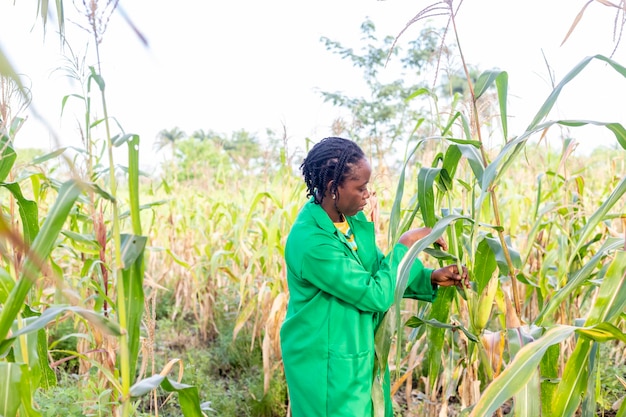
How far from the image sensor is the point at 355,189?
1.74m

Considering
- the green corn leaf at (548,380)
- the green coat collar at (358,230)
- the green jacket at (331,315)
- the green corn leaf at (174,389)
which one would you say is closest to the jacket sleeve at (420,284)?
the green jacket at (331,315)

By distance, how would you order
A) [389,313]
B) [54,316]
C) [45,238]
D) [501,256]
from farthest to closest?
1. [389,313]
2. [501,256]
3. [54,316]
4. [45,238]

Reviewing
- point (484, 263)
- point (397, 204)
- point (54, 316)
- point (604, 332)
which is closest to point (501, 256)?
point (484, 263)

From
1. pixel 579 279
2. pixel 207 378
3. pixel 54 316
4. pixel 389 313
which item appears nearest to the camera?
pixel 54 316

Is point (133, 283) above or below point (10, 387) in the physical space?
above

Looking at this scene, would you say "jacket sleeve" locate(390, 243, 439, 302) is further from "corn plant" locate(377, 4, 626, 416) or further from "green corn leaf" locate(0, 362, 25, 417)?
"green corn leaf" locate(0, 362, 25, 417)

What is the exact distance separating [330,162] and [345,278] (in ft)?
1.19

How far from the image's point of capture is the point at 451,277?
1688mm

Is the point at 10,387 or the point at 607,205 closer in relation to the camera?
the point at 10,387

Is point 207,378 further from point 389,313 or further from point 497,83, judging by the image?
point 497,83

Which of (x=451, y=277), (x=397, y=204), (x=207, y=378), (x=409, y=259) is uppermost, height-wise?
(x=397, y=204)

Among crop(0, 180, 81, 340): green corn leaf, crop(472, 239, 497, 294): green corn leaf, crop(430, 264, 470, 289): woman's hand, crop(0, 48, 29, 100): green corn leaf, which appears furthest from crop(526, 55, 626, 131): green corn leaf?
crop(0, 48, 29, 100): green corn leaf

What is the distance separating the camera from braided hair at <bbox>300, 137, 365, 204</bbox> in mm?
1755

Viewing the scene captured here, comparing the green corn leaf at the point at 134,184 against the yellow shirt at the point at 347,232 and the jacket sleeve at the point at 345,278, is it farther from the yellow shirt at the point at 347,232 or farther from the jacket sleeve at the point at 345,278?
the yellow shirt at the point at 347,232
